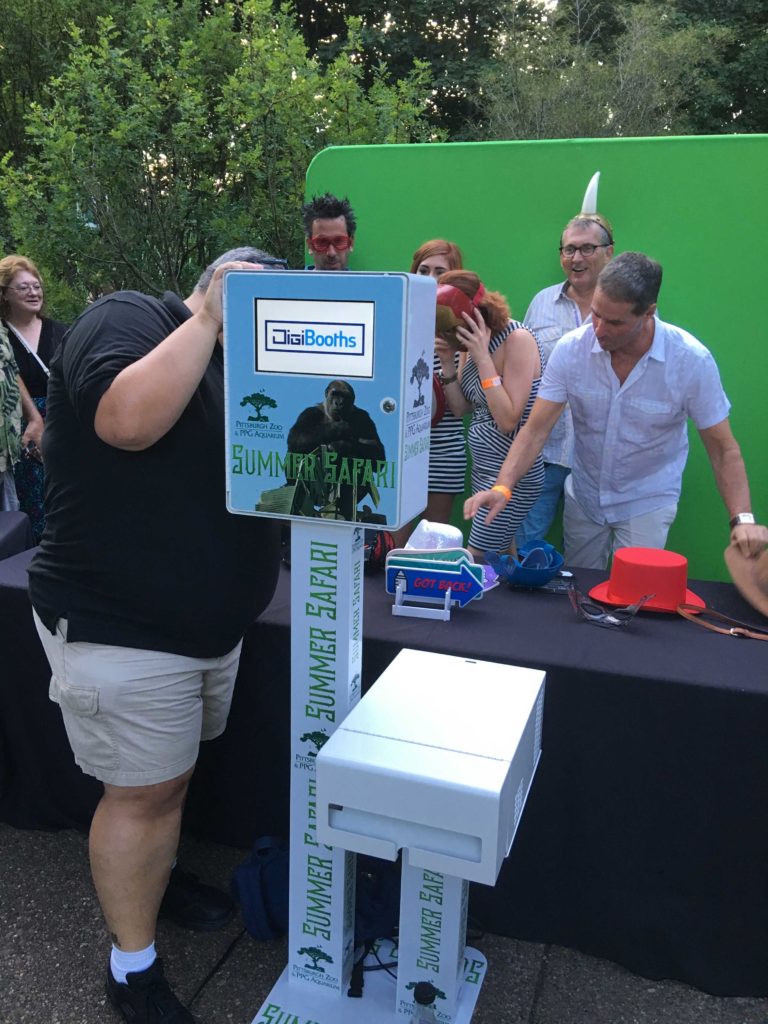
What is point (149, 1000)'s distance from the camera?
5.22 ft

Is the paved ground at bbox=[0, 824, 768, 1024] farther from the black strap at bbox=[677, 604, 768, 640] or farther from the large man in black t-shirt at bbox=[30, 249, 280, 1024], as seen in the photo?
the black strap at bbox=[677, 604, 768, 640]

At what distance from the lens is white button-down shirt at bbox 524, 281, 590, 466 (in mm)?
3211

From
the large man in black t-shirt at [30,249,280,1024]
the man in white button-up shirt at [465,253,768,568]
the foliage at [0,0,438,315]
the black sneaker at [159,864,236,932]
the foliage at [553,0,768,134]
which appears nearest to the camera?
the large man in black t-shirt at [30,249,280,1024]

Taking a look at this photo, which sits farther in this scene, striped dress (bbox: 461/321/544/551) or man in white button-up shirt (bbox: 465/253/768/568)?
striped dress (bbox: 461/321/544/551)

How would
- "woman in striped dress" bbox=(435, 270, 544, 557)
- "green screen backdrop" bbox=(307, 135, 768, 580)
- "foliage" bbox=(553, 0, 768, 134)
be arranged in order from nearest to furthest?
"woman in striped dress" bbox=(435, 270, 544, 557)
"green screen backdrop" bbox=(307, 135, 768, 580)
"foliage" bbox=(553, 0, 768, 134)

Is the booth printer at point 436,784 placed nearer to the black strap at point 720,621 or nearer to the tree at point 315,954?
the tree at point 315,954

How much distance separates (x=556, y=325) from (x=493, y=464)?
0.84 meters

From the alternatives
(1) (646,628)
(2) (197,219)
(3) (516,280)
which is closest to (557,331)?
(3) (516,280)

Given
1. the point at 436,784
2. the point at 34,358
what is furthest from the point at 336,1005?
the point at 34,358

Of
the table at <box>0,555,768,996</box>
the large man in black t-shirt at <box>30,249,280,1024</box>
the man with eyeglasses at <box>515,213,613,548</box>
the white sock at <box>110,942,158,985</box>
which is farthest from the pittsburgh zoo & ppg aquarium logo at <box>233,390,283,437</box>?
the man with eyeglasses at <box>515,213,613,548</box>

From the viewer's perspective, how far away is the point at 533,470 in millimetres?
2855

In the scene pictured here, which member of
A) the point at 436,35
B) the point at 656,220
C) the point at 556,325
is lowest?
the point at 556,325

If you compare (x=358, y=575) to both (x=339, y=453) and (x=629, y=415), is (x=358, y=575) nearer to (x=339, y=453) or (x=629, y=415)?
(x=339, y=453)

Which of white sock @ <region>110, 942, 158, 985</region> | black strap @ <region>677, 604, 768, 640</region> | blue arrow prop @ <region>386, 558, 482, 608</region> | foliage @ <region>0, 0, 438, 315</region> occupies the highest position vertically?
foliage @ <region>0, 0, 438, 315</region>
